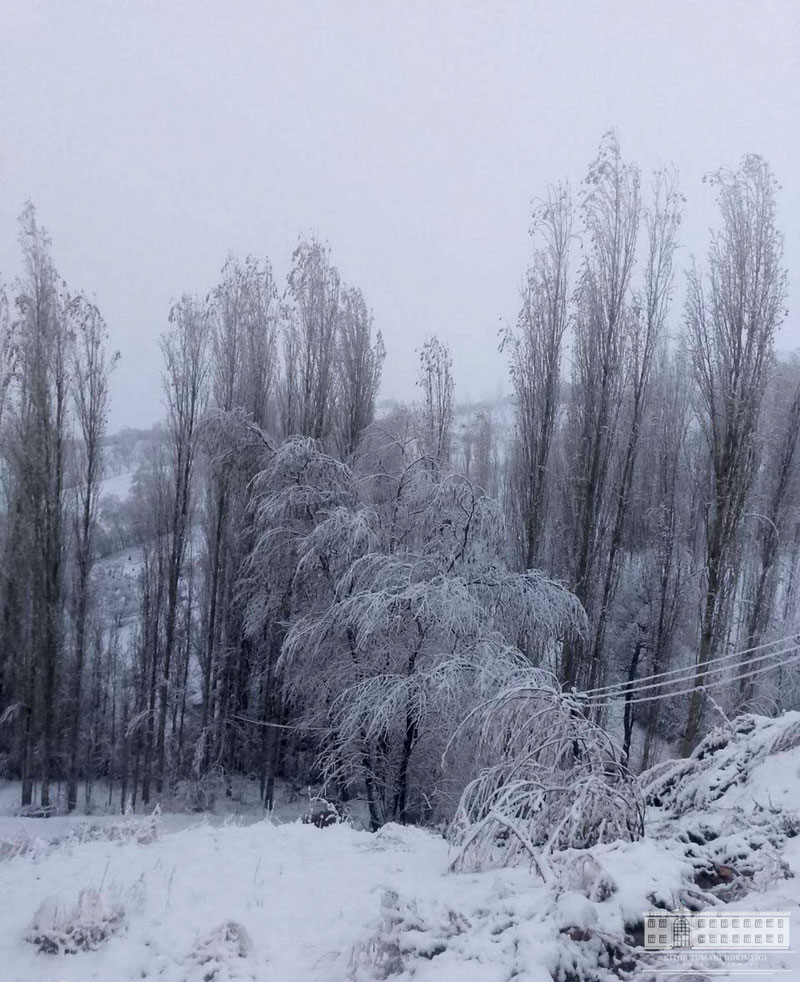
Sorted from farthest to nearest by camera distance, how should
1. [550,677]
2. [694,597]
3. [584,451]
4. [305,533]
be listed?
[694,597] → [584,451] → [305,533] → [550,677]

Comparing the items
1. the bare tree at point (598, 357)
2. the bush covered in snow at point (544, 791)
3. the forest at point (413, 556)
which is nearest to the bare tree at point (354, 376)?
the forest at point (413, 556)

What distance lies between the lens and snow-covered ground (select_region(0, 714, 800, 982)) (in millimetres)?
2820

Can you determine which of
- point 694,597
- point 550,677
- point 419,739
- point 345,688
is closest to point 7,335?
point 345,688

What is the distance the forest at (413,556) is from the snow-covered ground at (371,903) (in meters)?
0.58

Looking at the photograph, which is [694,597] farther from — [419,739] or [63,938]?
[63,938]

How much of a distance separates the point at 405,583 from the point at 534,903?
5.01m

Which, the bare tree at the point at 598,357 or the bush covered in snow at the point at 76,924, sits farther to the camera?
the bare tree at the point at 598,357

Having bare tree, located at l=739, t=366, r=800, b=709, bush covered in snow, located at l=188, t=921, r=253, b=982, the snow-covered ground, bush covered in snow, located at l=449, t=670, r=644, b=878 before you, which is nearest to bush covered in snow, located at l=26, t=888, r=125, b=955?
the snow-covered ground

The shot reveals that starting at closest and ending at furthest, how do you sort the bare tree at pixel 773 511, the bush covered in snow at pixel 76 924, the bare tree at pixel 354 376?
the bush covered in snow at pixel 76 924 → the bare tree at pixel 773 511 → the bare tree at pixel 354 376

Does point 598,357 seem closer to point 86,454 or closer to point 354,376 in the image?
point 354,376

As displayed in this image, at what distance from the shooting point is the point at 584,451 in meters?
11.6

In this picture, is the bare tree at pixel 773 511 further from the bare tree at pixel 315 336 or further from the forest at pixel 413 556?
the bare tree at pixel 315 336

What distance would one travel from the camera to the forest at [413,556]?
25.5 ft

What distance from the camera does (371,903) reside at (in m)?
3.50
